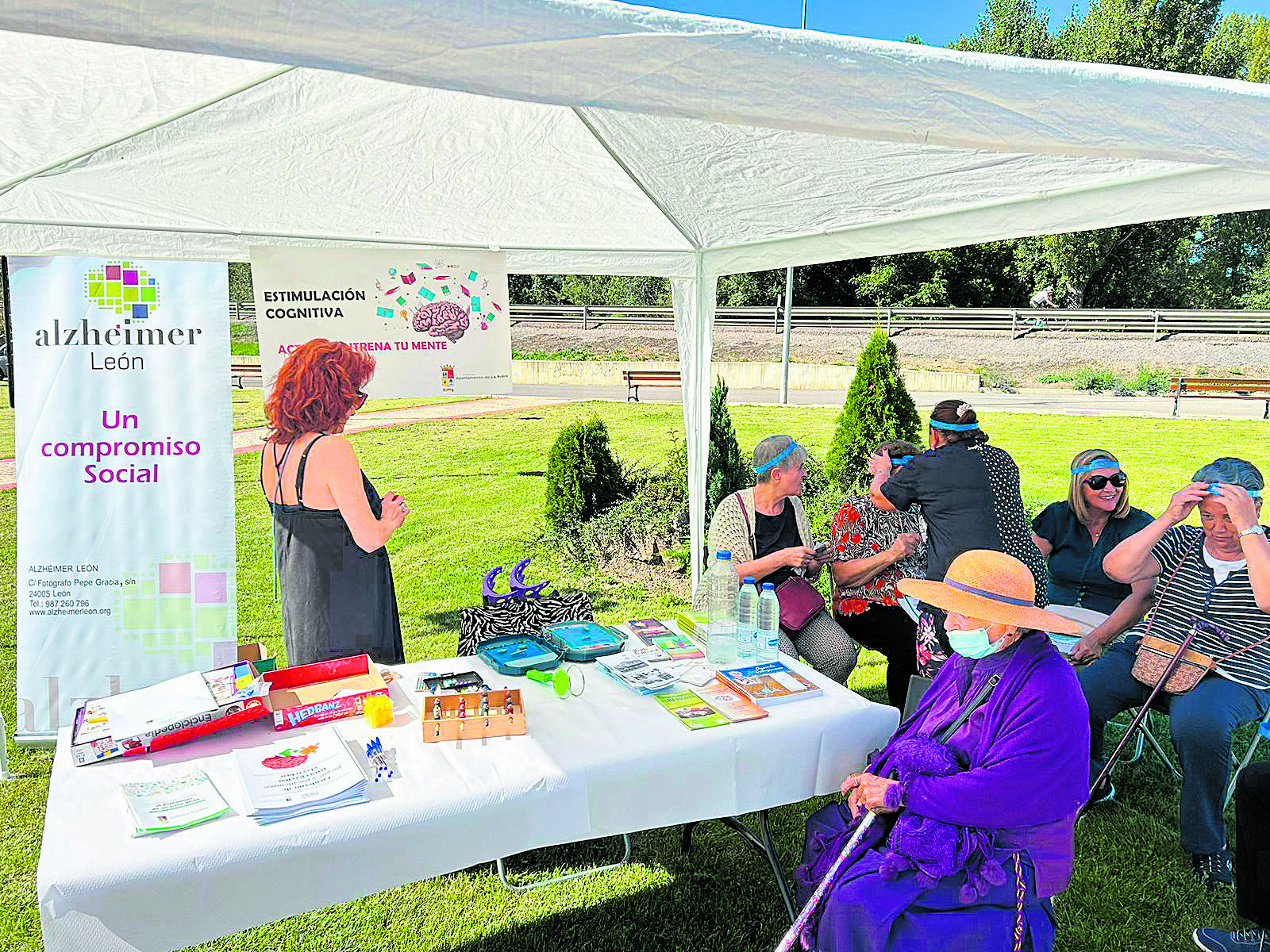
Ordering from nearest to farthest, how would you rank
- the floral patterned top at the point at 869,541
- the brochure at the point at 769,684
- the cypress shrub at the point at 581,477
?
the brochure at the point at 769,684 < the floral patterned top at the point at 869,541 < the cypress shrub at the point at 581,477

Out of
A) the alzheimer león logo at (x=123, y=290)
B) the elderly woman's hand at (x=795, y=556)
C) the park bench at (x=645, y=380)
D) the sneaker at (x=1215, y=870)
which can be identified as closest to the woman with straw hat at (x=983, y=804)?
the sneaker at (x=1215, y=870)

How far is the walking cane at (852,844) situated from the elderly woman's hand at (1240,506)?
136 cm

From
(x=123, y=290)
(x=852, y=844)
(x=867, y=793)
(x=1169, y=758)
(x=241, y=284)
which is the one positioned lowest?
(x=1169, y=758)

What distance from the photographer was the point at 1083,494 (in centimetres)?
383

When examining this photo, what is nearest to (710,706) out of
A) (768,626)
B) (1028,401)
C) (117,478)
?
(768,626)

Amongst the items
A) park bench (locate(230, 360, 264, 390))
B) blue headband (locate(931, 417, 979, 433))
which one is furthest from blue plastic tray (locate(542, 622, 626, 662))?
park bench (locate(230, 360, 264, 390))

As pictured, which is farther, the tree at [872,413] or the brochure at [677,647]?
the tree at [872,413]

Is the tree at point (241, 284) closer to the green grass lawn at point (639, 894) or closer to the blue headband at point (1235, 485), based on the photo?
Result: the green grass lawn at point (639, 894)

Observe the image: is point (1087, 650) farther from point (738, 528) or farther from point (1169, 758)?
point (738, 528)

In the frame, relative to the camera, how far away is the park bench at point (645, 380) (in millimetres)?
16859

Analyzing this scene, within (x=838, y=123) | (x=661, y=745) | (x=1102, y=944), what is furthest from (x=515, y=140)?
(x=1102, y=944)

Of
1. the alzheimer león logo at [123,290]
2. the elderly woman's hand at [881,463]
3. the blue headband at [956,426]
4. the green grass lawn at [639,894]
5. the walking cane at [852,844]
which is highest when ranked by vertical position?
the alzheimer león logo at [123,290]

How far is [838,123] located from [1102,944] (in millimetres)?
2341

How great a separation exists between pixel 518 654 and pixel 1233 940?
2.11 metres
